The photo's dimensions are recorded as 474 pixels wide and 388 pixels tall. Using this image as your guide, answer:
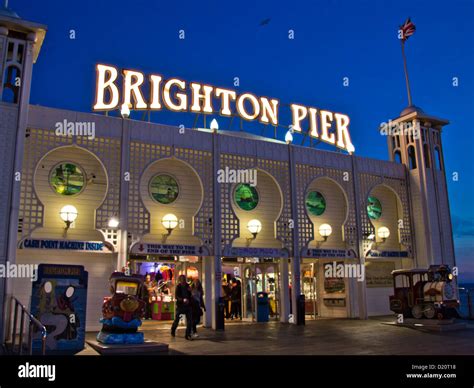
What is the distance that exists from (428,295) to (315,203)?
6.09 m

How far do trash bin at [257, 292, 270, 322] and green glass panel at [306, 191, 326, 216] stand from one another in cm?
401

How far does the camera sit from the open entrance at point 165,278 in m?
18.2

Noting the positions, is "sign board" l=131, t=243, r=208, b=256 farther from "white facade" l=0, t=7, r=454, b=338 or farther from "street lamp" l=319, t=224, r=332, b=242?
"street lamp" l=319, t=224, r=332, b=242

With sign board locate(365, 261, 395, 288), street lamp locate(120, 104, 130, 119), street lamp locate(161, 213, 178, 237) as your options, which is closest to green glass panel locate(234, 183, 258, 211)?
street lamp locate(161, 213, 178, 237)

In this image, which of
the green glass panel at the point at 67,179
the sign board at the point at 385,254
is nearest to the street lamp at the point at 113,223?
the green glass panel at the point at 67,179

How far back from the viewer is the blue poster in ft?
33.8

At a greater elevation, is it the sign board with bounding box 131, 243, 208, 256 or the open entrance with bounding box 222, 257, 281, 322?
the sign board with bounding box 131, 243, 208, 256

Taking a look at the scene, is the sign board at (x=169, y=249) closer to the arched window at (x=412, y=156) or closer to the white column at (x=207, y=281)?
the white column at (x=207, y=281)

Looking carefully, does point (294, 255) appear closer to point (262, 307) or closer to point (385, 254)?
point (262, 307)

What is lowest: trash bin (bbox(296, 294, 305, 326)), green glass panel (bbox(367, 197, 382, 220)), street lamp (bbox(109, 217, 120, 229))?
trash bin (bbox(296, 294, 305, 326))

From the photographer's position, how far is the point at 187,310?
1290 cm

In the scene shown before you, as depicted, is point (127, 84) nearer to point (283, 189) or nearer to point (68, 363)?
point (283, 189)

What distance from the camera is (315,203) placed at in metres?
20.2

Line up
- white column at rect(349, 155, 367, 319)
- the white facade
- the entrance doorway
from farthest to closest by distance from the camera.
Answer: the entrance doorway → white column at rect(349, 155, 367, 319) → the white facade
